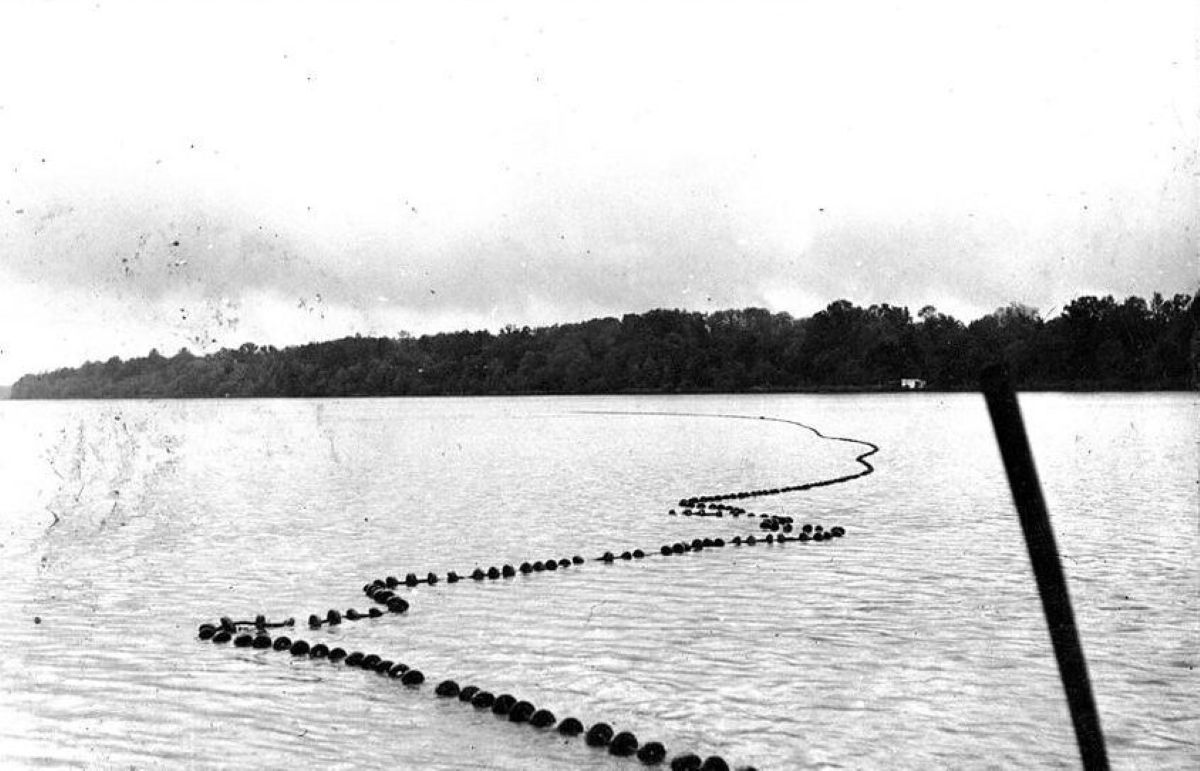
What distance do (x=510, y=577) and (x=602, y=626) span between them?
14.1 ft

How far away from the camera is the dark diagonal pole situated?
3203mm

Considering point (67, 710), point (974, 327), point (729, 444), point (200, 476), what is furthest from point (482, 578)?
point (974, 327)

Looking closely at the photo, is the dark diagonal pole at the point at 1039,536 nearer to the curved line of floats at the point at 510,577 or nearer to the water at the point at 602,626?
the curved line of floats at the point at 510,577

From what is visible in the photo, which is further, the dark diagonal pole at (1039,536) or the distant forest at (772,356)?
A: the distant forest at (772,356)

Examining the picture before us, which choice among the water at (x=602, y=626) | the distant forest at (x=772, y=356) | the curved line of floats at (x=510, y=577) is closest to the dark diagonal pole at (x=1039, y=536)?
the curved line of floats at (x=510, y=577)

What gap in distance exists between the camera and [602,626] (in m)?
15.0

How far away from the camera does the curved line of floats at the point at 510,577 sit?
391 inches

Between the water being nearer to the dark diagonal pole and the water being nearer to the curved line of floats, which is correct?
the curved line of floats

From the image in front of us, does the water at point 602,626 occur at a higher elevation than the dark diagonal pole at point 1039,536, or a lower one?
lower

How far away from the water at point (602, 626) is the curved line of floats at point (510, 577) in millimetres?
179

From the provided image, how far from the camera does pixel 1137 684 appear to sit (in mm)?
11898

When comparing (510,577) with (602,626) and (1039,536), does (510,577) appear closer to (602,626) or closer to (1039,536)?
(602,626)

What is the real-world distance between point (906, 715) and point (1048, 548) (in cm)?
829

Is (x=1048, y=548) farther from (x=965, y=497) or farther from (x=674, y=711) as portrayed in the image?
(x=965, y=497)
